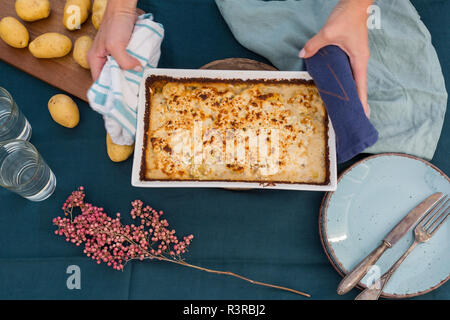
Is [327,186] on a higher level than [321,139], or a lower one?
lower

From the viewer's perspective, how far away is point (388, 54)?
1.35 m

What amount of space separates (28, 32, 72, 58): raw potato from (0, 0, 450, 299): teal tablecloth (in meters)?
0.16

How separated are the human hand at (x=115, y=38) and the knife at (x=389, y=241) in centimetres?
101

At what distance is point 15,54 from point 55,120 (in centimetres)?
31

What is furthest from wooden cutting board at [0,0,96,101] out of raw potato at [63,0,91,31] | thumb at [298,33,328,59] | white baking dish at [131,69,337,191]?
thumb at [298,33,328,59]

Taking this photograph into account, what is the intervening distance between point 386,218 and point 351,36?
635 millimetres

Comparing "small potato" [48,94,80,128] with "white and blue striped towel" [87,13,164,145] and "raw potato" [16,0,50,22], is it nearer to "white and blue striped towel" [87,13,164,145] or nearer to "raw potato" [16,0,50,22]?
"white and blue striped towel" [87,13,164,145]

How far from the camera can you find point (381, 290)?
1.14 metres

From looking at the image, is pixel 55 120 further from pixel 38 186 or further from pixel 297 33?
pixel 297 33

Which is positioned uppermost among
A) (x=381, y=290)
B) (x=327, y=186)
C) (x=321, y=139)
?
(x=321, y=139)

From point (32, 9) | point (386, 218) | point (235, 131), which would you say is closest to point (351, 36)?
point (235, 131)

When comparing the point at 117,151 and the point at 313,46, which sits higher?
the point at 313,46

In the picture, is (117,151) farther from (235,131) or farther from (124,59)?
(235,131)

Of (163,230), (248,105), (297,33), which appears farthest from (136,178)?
(297,33)
